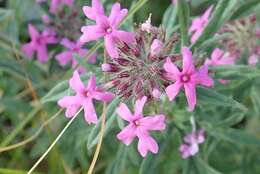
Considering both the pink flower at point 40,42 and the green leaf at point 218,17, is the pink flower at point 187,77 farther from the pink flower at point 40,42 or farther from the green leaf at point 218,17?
the pink flower at point 40,42

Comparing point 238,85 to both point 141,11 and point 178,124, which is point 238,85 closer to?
point 178,124

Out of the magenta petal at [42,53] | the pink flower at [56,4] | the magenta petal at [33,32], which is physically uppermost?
the pink flower at [56,4]

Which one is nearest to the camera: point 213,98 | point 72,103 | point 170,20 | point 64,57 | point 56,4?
point 72,103

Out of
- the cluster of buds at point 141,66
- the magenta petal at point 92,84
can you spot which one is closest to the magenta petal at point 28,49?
the cluster of buds at point 141,66

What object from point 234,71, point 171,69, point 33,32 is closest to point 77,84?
point 171,69

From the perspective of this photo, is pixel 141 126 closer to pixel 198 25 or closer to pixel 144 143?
pixel 144 143

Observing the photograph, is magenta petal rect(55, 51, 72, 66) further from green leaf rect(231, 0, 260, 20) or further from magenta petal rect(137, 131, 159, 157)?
magenta petal rect(137, 131, 159, 157)
